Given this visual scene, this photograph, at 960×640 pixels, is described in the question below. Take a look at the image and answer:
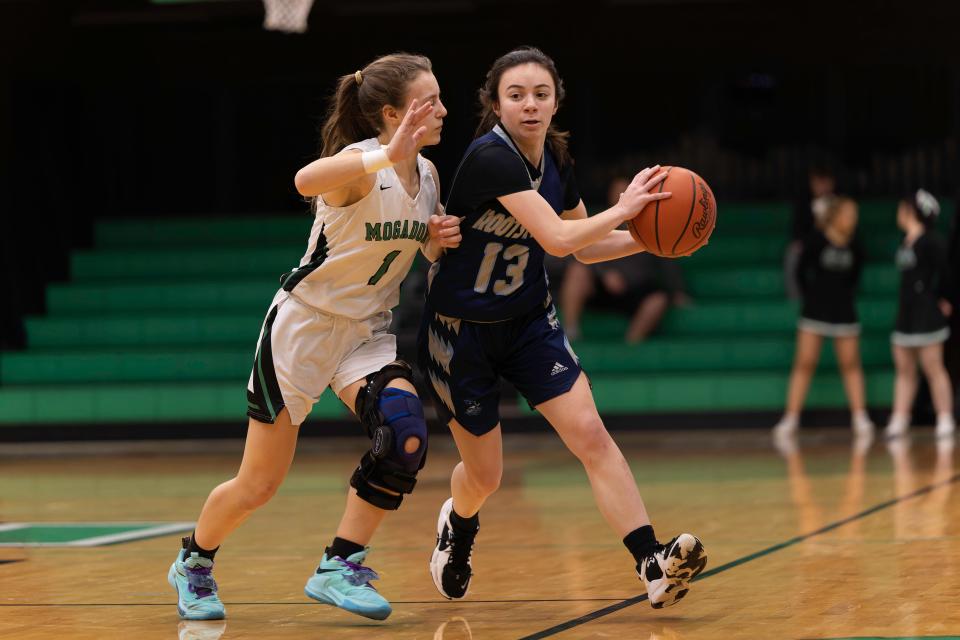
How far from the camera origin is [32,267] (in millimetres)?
14102

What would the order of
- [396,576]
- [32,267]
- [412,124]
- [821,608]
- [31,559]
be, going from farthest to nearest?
[32,267], [31,559], [396,576], [821,608], [412,124]

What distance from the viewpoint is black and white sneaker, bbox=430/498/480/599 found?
191 inches

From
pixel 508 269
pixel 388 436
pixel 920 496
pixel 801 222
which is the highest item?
pixel 508 269

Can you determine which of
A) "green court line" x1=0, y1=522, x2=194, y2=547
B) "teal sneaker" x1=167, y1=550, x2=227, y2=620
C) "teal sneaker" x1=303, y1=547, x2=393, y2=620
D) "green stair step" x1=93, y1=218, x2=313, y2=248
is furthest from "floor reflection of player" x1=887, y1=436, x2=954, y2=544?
"green stair step" x1=93, y1=218, x2=313, y2=248

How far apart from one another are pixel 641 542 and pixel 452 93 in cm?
1110

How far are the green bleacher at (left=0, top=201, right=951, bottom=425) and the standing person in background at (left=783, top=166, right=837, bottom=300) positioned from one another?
0.24 meters

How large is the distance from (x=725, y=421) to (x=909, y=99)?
4.22m

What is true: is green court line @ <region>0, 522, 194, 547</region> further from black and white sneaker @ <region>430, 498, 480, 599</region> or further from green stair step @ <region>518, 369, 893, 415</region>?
green stair step @ <region>518, 369, 893, 415</region>

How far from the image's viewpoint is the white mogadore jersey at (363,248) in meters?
4.44

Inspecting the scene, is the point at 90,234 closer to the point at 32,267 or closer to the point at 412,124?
the point at 32,267

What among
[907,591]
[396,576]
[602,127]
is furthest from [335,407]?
[907,591]

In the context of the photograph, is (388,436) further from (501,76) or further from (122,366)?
(122,366)

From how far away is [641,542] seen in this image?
4.44 metres

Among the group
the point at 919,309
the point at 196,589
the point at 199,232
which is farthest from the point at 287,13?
the point at 196,589
